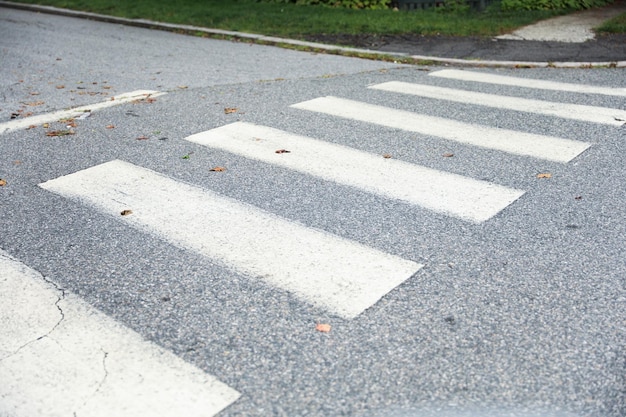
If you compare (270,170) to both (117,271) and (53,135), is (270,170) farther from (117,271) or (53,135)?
(53,135)

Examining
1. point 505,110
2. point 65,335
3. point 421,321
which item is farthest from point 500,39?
point 65,335

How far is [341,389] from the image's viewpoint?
2.94m

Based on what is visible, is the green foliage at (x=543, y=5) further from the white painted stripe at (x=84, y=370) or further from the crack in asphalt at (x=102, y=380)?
the crack in asphalt at (x=102, y=380)

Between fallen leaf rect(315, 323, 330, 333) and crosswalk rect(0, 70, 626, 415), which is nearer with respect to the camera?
fallen leaf rect(315, 323, 330, 333)

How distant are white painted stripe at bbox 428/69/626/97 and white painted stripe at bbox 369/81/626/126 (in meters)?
0.62

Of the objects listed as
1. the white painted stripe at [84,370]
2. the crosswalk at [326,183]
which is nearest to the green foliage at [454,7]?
the crosswalk at [326,183]

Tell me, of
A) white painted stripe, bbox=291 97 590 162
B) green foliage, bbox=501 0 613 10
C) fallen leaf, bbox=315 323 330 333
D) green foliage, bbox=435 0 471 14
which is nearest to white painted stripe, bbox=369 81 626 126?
white painted stripe, bbox=291 97 590 162

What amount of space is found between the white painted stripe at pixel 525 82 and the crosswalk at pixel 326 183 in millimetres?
182

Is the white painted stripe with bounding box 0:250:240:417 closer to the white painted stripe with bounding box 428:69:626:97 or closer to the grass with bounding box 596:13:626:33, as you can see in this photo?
the white painted stripe with bounding box 428:69:626:97

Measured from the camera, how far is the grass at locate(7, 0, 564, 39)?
11641 mm

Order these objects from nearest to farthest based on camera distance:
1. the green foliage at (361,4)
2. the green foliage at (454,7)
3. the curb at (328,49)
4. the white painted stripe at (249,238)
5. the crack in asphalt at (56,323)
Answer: the crack in asphalt at (56,323), the white painted stripe at (249,238), the curb at (328,49), the green foliage at (454,7), the green foliage at (361,4)

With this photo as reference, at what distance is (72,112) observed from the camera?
294 inches

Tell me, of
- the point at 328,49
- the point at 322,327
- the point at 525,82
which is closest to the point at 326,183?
the point at 322,327

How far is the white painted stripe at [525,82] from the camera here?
7.72 metres
